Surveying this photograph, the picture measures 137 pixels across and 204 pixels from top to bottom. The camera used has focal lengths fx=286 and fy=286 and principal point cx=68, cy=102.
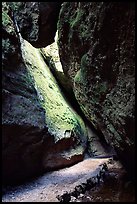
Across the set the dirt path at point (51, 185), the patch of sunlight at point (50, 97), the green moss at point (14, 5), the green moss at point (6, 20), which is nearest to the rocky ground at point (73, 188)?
the dirt path at point (51, 185)

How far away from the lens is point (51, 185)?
7.78 m

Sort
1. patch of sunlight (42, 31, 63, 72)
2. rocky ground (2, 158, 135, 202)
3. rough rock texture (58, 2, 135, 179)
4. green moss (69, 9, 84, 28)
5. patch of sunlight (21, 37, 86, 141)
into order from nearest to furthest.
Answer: rough rock texture (58, 2, 135, 179) → rocky ground (2, 158, 135, 202) → green moss (69, 9, 84, 28) → patch of sunlight (21, 37, 86, 141) → patch of sunlight (42, 31, 63, 72)

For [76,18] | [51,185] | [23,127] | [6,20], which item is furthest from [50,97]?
[76,18]

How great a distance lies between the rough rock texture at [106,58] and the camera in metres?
5.11

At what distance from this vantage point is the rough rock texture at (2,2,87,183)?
24.8 ft

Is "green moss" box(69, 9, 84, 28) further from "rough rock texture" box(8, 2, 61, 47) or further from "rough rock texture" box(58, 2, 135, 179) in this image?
"rough rock texture" box(8, 2, 61, 47)

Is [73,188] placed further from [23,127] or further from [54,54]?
[54,54]

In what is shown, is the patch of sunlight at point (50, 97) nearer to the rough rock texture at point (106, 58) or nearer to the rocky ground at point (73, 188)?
the rocky ground at point (73, 188)

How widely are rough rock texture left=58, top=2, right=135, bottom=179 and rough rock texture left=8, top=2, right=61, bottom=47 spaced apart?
11.9 inches

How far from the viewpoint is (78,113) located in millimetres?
13000

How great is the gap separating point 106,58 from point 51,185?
12.9 ft

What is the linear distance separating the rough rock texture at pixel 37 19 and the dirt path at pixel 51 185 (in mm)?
3799

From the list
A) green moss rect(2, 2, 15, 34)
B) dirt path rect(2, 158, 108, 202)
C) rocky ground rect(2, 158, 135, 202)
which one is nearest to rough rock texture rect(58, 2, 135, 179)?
rocky ground rect(2, 158, 135, 202)

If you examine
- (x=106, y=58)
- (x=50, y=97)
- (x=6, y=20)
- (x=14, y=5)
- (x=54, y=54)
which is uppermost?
(x=54, y=54)
